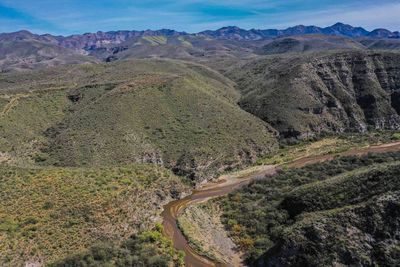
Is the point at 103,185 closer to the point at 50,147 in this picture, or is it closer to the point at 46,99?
the point at 50,147

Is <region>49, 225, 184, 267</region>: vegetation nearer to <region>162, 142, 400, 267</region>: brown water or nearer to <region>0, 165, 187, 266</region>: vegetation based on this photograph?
<region>0, 165, 187, 266</region>: vegetation

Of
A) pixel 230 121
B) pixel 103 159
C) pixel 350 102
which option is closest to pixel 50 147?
pixel 103 159

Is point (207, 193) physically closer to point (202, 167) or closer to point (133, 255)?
point (202, 167)

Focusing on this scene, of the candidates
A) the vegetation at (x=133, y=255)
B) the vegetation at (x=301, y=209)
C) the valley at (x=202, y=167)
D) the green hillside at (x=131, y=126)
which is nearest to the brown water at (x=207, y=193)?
the valley at (x=202, y=167)

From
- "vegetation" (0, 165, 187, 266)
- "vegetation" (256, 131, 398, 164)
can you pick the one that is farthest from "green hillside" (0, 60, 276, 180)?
"vegetation" (0, 165, 187, 266)

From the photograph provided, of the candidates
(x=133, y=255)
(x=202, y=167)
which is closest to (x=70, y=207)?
(x=133, y=255)

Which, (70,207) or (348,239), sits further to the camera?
(70,207)

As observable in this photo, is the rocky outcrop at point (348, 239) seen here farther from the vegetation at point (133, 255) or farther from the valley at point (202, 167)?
the vegetation at point (133, 255)

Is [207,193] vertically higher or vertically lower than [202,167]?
lower
